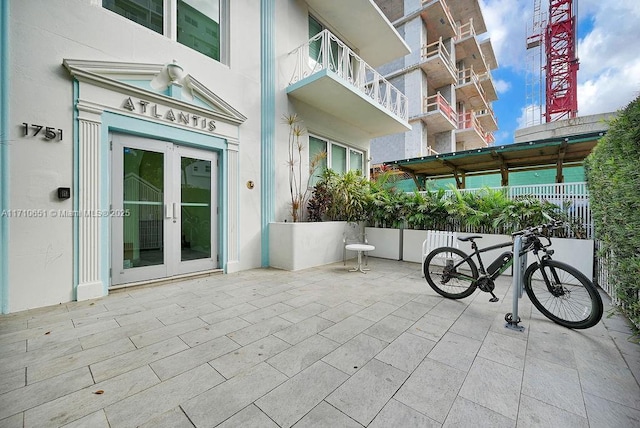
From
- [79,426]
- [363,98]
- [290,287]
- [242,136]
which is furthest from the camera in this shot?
[363,98]

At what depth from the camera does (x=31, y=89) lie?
3.23 m

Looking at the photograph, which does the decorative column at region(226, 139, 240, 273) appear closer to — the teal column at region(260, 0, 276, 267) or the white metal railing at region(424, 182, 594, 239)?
the teal column at region(260, 0, 276, 267)

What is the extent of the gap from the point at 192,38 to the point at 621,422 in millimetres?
7246

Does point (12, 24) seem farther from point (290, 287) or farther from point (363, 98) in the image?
point (363, 98)

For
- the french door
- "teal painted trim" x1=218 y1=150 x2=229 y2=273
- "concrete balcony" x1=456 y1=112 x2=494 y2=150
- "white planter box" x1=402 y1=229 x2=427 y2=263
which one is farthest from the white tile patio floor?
"concrete balcony" x1=456 y1=112 x2=494 y2=150

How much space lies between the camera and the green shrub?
7.03 feet

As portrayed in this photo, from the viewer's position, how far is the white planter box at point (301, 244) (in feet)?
18.0

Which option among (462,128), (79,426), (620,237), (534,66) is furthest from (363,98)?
(534,66)

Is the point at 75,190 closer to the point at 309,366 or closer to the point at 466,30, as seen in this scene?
the point at 309,366

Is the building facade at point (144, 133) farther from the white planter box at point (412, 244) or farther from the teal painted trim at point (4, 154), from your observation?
the white planter box at point (412, 244)

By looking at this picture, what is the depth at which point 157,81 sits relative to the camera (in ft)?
14.2

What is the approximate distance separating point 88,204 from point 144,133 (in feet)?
4.52

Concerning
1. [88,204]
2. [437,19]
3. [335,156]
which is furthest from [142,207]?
[437,19]

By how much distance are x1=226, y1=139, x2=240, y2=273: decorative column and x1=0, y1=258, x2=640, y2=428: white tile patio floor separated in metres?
1.79
